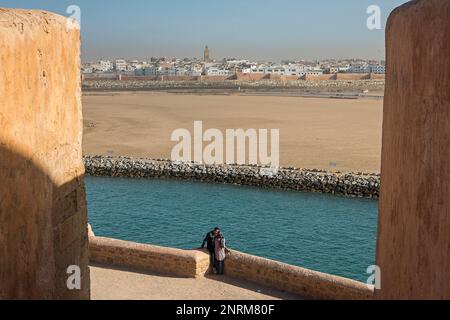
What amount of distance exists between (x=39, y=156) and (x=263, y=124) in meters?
33.3

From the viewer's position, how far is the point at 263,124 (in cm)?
3669

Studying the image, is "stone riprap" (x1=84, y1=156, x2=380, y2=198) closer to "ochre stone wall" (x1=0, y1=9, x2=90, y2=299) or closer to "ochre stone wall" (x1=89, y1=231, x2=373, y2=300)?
"ochre stone wall" (x1=89, y1=231, x2=373, y2=300)

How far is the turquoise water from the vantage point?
14.5 m

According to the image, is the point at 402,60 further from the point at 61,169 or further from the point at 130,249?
the point at 130,249

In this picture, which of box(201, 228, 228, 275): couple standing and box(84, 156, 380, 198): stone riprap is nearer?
box(201, 228, 228, 275): couple standing

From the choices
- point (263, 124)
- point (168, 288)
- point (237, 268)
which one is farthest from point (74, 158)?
point (263, 124)

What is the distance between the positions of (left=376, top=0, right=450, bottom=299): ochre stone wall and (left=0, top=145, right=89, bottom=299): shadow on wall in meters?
2.26

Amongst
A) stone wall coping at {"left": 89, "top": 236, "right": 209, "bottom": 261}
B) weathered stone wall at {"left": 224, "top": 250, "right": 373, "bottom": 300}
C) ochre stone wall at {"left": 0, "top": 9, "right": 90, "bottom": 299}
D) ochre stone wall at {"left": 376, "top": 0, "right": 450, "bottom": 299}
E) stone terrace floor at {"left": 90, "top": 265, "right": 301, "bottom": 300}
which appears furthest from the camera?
stone wall coping at {"left": 89, "top": 236, "right": 209, "bottom": 261}

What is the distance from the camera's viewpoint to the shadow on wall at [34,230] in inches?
130

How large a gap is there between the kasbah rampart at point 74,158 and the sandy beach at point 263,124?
19995 millimetres

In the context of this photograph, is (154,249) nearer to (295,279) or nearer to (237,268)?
(237,268)

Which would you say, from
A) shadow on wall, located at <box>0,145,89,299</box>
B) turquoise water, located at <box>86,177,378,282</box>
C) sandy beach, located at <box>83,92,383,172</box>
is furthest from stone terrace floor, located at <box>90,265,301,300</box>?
sandy beach, located at <box>83,92,383,172</box>
